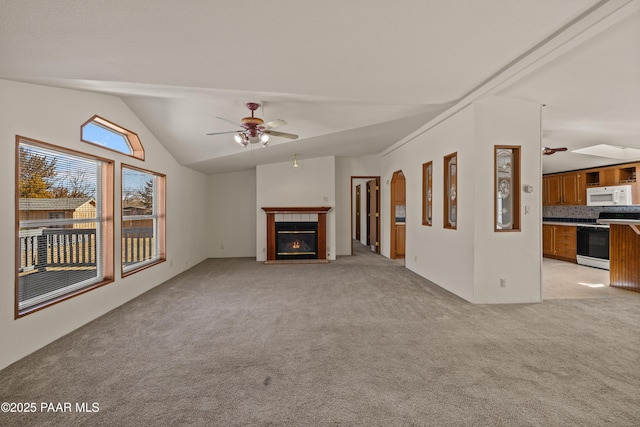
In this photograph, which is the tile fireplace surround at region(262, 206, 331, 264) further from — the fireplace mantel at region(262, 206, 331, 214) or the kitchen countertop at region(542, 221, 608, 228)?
the kitchen countertop at region(542, 221, 608, 228)

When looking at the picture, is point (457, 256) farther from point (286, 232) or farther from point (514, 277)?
point (286, 232)

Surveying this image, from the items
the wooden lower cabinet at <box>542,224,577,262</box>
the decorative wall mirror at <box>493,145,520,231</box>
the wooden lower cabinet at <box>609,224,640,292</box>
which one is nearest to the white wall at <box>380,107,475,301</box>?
the decorative wall mirror at <box>493,145,520,231</box>

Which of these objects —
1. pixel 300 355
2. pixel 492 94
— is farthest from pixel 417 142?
pixel 300 355

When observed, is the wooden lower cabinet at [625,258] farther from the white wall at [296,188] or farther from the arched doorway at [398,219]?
the white wall at [296,188]

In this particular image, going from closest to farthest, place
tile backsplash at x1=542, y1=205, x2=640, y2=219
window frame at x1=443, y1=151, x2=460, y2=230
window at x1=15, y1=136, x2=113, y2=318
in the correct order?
window at x1=15, y1=136, x2=113, y2=318 < window frame at x1=443, y1=151, x2=460, y2=230 < tile backsplash at x1=542, y1=205, x2=640, y2=219

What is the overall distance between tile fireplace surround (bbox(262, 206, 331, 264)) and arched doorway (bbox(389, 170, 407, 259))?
165 cm

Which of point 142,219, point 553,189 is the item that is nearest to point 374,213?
point 553,189

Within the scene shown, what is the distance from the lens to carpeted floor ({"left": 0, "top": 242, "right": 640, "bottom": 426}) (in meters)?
1.85

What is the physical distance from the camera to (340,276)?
5707mm

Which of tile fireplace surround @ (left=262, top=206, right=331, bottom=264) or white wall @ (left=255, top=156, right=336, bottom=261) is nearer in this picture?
tile fireplace surround @ (left=262, top=206, right=331, bottom=264)

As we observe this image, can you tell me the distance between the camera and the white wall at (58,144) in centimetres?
246

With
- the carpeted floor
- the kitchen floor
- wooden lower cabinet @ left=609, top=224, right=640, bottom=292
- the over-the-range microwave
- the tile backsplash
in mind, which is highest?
the over-the-range microwave

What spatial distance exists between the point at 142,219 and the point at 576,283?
7.03 m

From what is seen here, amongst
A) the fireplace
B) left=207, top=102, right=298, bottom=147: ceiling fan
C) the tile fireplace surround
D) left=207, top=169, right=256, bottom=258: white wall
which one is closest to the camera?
left=207, top=102, right=298, bottom=147: ceiling fan
